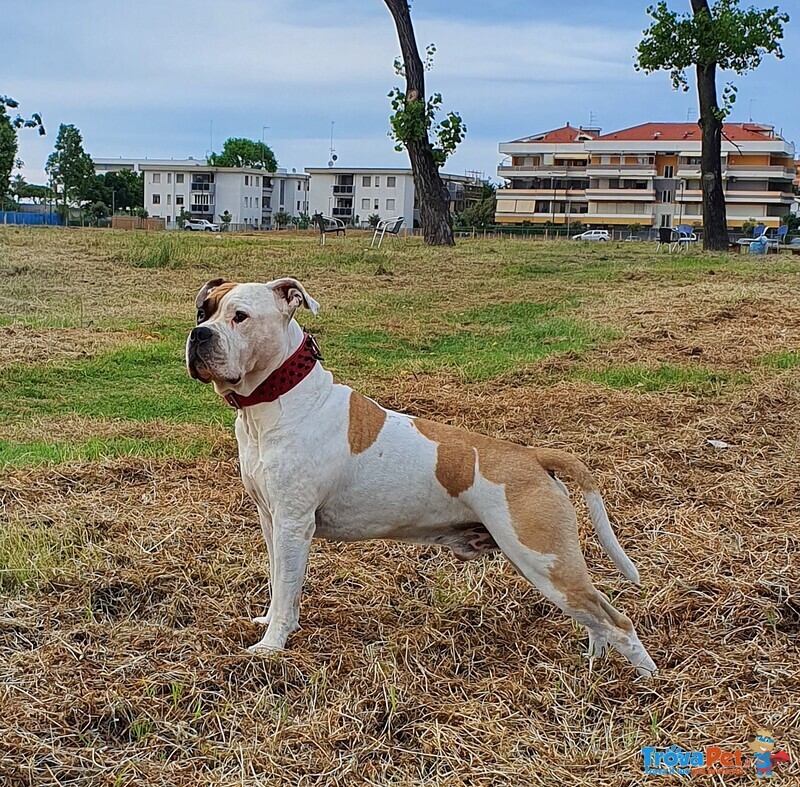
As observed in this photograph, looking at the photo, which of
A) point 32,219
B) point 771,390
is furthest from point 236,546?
point 32,219

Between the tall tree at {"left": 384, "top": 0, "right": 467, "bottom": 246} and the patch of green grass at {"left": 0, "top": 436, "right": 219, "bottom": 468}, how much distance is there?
66.6 feet

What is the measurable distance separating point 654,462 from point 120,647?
358 cm

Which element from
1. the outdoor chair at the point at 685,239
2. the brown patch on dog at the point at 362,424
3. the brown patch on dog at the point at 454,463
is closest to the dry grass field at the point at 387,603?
the brown patch on dog at the point at 454,463

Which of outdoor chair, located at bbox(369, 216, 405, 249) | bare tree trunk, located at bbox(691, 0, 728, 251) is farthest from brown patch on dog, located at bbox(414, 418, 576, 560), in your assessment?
bare tree trunk, located at bbox(691, 0, 728, 251)

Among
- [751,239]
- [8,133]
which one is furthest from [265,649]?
[8,133]

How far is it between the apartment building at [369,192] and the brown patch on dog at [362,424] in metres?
96.1

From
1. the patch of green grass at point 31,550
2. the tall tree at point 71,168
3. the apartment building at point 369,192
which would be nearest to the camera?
the patch of green grass at point 31,550

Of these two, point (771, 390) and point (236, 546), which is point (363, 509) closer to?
point (236, 546)

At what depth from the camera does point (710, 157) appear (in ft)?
85.6

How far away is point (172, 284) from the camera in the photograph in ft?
51.9

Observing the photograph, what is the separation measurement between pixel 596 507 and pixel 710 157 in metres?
24.4

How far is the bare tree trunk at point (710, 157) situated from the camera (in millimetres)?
25781

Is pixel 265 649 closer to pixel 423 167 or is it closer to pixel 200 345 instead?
pixel 200 345

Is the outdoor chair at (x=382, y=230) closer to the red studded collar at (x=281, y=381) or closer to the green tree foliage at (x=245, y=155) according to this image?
the red studded collar at (x=281, y=381)
